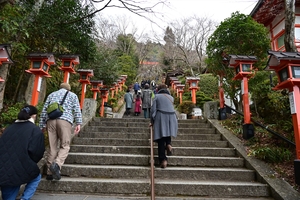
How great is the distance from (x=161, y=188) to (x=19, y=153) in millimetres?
2151

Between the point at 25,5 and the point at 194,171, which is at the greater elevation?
the point at 25,5

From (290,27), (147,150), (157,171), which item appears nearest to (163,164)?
(157,171)

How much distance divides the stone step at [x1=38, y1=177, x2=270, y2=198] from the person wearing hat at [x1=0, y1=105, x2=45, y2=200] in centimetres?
64

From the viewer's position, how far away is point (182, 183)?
325cm

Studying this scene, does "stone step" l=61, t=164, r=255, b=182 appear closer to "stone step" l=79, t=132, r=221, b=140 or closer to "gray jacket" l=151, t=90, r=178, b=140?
"gray jacket" l=151, t=90, r=178, b=140

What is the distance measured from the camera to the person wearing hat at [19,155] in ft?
7.83

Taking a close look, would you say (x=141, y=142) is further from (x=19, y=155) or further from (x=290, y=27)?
(x=290, y=27)

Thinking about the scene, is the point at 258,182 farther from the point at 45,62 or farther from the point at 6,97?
the point at 6,97

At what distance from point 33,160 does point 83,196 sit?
3.33ft

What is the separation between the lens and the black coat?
238cm

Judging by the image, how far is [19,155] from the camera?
243cm

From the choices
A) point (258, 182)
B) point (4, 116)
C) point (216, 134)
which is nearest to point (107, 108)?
point (4, 116)

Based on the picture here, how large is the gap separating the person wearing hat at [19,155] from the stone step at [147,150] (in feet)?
6.12

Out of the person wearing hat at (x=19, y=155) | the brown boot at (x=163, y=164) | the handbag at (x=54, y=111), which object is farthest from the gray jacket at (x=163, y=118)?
the person wearing hat at (x=19, y=155)
